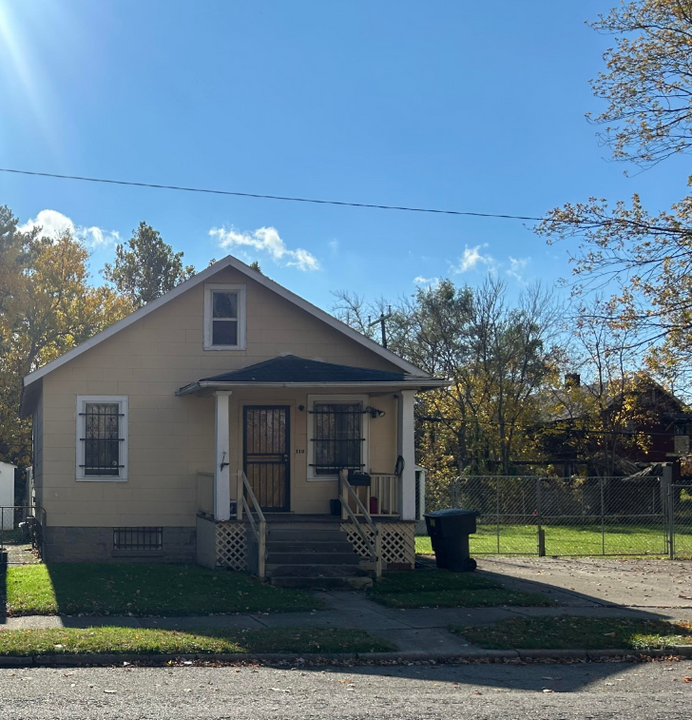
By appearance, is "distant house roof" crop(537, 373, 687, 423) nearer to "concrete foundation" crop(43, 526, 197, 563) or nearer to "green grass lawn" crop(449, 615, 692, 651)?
"concrete foundation" crop(43, 526, 197, 563)

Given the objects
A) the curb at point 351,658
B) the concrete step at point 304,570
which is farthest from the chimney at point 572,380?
the curb at point 351,658

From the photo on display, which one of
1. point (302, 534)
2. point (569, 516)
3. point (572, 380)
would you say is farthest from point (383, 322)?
point (302, 534)

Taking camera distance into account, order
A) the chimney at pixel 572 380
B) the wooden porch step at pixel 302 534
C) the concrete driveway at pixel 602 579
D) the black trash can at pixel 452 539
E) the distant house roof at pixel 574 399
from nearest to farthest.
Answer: the concrete driveway at pixel 602 579 < the wooden porch step at pixel 302 534 < the black trash can at pixel 452 539 < the distant house roof at pixel 574 399 < the chimney at pixel 572 380

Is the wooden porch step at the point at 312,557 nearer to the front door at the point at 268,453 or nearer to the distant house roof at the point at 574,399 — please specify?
the front door at the point at 268,453

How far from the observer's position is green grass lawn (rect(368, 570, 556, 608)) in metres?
12.4

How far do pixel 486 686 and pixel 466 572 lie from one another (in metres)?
7.59

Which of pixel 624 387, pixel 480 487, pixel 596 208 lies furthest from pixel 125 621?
pixel 624 387

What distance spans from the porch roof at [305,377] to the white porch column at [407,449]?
0.54 meters

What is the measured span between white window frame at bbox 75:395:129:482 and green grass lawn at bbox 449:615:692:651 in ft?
27.2

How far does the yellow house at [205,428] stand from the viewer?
16.5 m

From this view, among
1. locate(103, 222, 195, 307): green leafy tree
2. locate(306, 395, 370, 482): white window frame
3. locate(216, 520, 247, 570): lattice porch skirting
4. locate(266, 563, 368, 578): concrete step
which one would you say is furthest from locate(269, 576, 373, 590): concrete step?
locate(103, 222, 195, 307): green leafy tree

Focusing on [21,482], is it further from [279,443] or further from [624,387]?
[624,387]

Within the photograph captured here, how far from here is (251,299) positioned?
17281mm

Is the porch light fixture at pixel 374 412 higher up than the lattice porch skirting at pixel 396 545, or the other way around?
the porch light fixture at pixel 374 412
